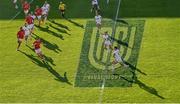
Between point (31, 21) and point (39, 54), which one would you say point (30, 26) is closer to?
point (31, 21)

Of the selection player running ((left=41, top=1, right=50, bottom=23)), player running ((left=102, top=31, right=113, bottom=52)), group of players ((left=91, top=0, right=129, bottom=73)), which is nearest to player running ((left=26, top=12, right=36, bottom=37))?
player running ((left=41, top=1, right=50, bottom=23))

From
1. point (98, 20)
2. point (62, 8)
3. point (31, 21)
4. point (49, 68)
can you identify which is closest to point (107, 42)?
point (98, 20)

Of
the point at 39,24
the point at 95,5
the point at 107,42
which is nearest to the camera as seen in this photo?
the point at 107,42

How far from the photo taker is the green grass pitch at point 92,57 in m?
30.2

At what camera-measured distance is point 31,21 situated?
Result: 118 feet

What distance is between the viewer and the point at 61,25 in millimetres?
36906

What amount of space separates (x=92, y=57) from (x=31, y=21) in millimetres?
5508

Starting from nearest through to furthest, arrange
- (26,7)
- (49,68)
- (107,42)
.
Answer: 1. (49,68)
2. (107,42)
3. (26,7)

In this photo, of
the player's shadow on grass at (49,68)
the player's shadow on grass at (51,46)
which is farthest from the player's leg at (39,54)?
the player's shadow on grass at (51,46)

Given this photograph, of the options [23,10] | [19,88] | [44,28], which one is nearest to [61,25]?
[44,28]

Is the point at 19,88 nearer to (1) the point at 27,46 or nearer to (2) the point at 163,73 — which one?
(1) the point at 27,46

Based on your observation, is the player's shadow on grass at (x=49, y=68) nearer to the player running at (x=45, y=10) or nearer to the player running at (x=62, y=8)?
the player running at (x=45, y=10)

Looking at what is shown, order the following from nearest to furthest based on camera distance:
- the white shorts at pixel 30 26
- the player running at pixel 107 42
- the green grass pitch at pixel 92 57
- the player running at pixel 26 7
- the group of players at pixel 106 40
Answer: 1. the green grass pitch at pixel 92 57
2. the group of players at pixel 106 40
3. the player running at pixel 107 42
4. the white shorts at pixel 30 26
5. the player running at pixel 26 7

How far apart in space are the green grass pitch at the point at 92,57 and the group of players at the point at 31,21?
0.46 metres
